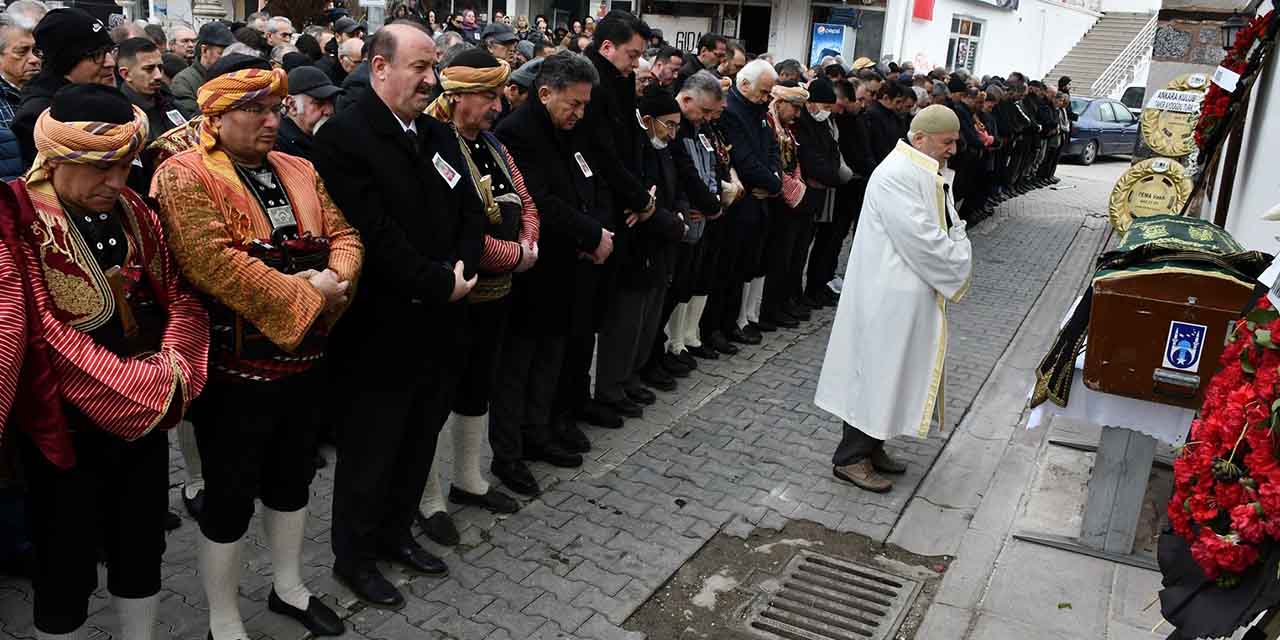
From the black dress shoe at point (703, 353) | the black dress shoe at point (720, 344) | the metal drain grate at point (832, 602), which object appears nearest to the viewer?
the metal drain grate at point (832, 602)

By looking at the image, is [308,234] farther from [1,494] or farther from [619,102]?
[619,102]

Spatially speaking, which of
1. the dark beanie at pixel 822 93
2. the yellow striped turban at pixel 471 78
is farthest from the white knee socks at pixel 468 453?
the dark beanie at pixel 822 93

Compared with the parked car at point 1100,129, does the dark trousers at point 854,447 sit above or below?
below

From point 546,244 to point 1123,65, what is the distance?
33.8 metres

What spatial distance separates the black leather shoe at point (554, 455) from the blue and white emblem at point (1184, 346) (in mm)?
2914

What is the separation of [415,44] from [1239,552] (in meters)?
3.15

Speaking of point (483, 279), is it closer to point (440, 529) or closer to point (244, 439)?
point (440, 529)

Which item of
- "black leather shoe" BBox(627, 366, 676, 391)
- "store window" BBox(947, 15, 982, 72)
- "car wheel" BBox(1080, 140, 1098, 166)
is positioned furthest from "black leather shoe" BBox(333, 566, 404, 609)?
"store window" BBox(947, 15, 982, 72)

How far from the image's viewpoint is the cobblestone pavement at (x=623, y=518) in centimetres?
405

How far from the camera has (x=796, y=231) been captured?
8.51 meters

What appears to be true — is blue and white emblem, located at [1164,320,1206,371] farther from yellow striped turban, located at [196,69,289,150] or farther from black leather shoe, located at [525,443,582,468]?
yellow striped turban, located at [196,69,289,150]

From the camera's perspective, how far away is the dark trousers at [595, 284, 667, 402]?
6152 millimetres

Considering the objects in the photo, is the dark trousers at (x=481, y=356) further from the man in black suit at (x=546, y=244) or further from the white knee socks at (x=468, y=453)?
the man in black suit at (x=546, y=244)

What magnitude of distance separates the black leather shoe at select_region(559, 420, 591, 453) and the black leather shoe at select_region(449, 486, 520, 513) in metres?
0.69
